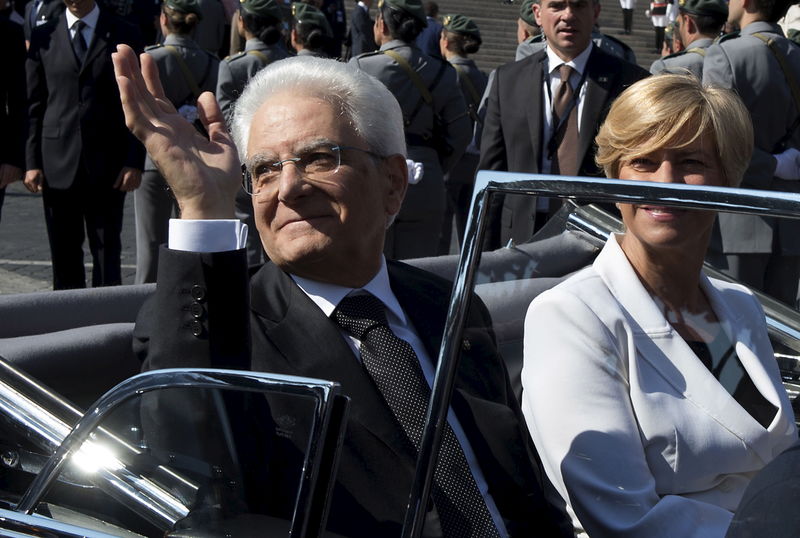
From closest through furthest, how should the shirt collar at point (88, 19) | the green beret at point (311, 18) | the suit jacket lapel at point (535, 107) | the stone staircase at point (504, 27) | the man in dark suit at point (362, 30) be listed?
the suit jacket lapel at point (535, 107), the shirt collar at point (88, 19), the green beret at point (311, 18), the man in dark suit at point (362, 30), the stone staircase at point (504, 27)

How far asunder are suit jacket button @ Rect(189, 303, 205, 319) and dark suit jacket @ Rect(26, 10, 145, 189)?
14.8 ft

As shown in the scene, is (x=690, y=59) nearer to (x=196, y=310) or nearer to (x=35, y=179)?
(x=35, y=179)

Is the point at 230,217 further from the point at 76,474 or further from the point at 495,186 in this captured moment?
the point at 495,186

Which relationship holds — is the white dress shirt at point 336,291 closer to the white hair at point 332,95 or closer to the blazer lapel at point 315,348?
the blazer lapel at point 315,348

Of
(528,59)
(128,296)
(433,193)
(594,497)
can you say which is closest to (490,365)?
(594,497)

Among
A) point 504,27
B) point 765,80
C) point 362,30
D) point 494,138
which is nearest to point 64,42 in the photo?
point 494,138

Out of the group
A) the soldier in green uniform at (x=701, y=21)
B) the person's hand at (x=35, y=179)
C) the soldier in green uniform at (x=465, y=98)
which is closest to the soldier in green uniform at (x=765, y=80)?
the soldier in green uniform at (x=701, y=21)

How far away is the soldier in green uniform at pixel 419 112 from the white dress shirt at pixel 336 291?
3776 mm

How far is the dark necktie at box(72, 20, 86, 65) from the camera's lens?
614cm

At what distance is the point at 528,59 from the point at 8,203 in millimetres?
6016

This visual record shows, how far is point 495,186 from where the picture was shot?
1.49m

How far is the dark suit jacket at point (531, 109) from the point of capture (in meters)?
4.78

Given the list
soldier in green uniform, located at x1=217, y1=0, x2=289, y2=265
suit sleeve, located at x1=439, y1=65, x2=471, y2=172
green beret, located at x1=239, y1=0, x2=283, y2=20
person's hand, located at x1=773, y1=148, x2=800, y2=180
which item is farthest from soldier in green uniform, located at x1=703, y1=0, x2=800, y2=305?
green beret, located at x1=239, y1=0, x2=283, y2=20

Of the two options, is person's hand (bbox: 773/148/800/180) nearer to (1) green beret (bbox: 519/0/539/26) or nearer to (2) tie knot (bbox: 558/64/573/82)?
(2) tie knot (bbox: 558/64/573/82)
